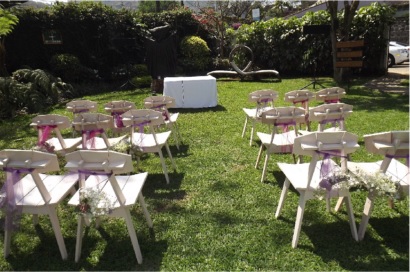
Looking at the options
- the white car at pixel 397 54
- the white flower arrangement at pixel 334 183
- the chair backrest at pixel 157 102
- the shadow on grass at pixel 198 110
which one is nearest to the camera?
the white flower arrangement at pixel 334 183

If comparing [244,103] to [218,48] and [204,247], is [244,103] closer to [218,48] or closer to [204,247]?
[204,247]

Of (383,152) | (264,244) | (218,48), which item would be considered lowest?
(264,244)

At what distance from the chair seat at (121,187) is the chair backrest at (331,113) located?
2055mm

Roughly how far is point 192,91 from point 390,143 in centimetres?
575

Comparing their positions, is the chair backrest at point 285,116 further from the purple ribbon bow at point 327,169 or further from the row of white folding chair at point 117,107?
the row of white folding chair at point 117,107

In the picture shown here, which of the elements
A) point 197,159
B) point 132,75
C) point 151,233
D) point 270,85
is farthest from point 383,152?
point 132,75

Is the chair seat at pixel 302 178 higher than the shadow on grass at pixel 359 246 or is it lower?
higher

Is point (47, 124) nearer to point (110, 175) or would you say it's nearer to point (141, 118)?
point (141, 118)

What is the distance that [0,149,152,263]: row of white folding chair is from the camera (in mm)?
2488

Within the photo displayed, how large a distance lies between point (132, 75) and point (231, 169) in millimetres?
8891

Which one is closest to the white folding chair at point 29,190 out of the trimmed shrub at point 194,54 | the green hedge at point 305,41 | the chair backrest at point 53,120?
the chair backrest at point 53,120

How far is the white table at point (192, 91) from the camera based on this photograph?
26.1 feet

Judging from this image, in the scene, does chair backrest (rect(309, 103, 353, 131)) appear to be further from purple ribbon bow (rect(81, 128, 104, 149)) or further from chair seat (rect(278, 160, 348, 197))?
purple ribbon bow (rect(81, 128, 104, 149))

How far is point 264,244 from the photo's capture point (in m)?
2.89
